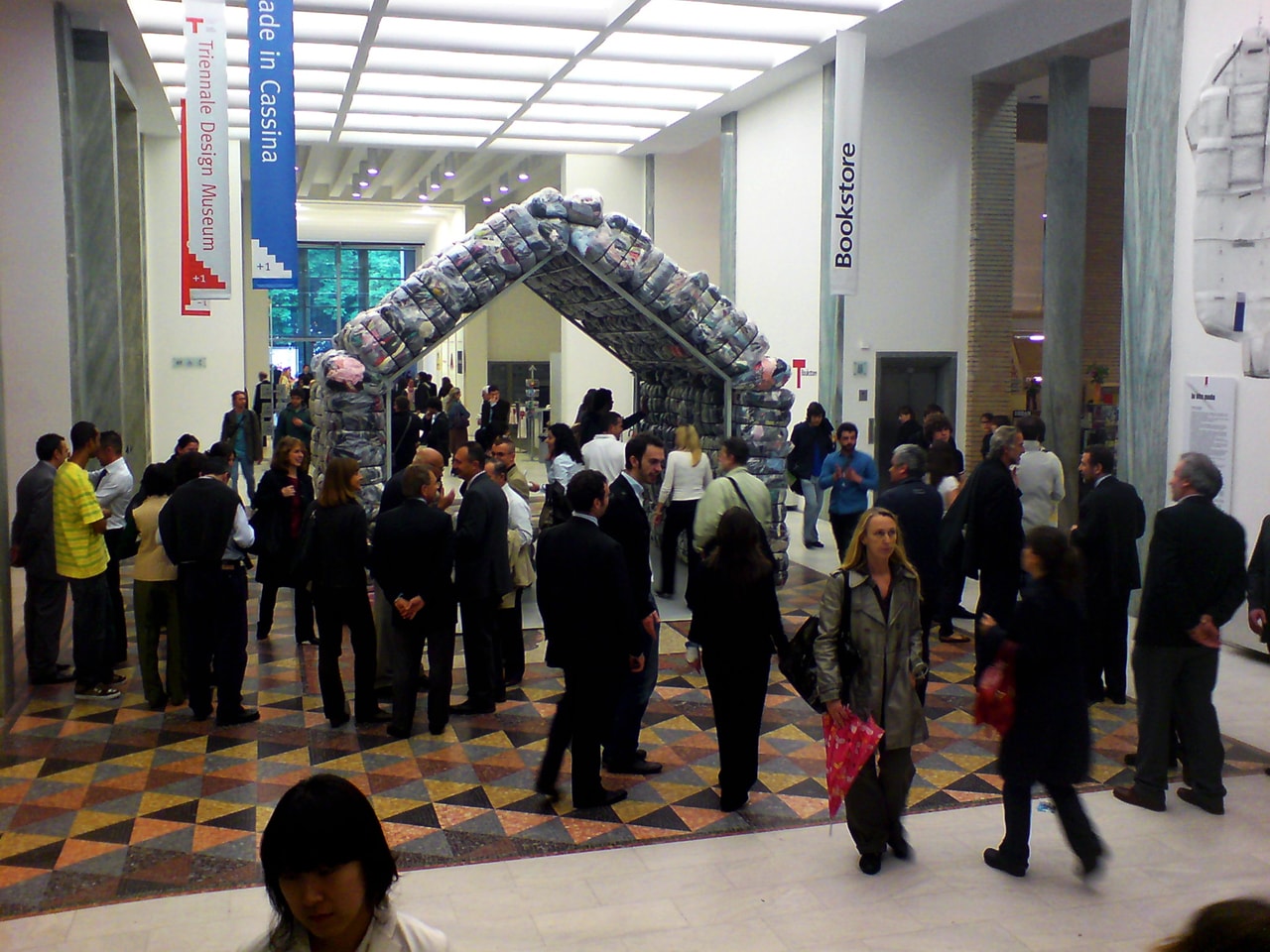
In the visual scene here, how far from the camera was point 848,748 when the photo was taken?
4.54 meters

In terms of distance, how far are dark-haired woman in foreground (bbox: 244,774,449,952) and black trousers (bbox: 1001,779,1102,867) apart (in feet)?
10.2

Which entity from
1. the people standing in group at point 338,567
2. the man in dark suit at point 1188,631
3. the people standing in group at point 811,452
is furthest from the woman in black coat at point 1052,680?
the people standing in group at point 811,452

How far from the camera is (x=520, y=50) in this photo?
12625 millimetres

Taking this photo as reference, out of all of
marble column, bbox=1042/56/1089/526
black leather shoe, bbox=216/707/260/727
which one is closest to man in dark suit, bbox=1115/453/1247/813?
black leather shoe, bbox=216/707/260/727

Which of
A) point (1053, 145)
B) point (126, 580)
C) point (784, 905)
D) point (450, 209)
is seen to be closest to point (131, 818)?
point (784, 905)

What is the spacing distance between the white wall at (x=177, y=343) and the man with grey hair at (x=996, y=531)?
12434mm

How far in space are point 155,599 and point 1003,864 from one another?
4732 millimetres

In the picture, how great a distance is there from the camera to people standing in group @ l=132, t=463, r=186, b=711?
259 inches

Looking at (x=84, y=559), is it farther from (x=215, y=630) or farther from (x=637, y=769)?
(x=637, y=769)

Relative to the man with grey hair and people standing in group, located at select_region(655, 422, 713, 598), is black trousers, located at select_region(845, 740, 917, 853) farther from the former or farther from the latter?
people standing in group, located at select_region(655, 422, 713, 598)

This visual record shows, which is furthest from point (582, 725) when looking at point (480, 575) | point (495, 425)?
point (495, 425)

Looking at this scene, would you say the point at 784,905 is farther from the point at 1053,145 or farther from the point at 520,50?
the point at 1053,145

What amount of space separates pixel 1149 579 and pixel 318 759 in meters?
4.13

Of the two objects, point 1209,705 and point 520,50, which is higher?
point 520,50
